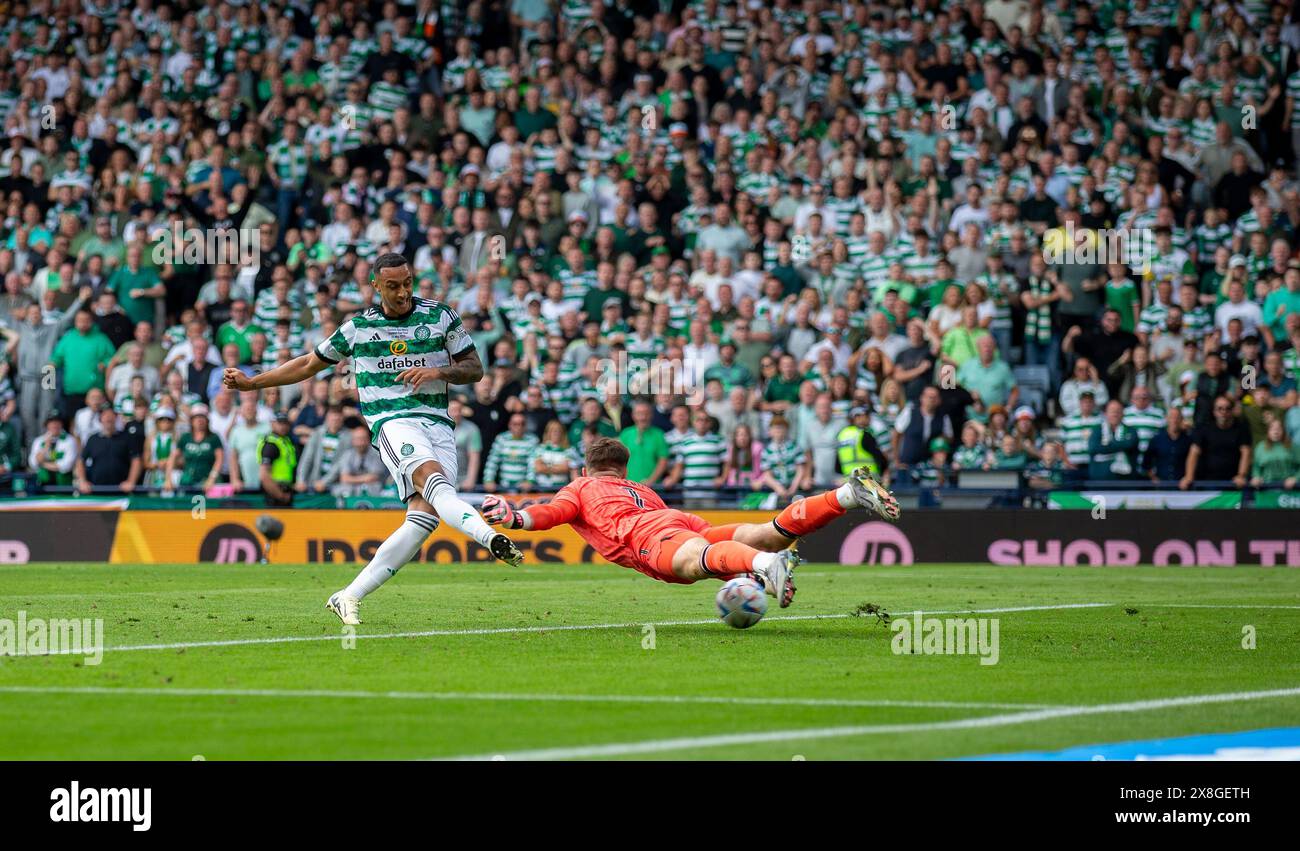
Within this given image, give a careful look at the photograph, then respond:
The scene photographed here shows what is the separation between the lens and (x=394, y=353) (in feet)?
39.2

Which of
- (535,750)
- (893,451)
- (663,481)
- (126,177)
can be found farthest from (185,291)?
(535,750)

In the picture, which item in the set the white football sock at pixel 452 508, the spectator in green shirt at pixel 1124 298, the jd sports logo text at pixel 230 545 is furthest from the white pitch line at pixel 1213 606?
the jd sports logo text at pixel 230 545

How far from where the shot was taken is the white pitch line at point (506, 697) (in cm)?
772

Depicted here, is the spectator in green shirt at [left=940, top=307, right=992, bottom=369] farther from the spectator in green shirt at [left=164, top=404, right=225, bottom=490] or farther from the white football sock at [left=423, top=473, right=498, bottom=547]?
the white football sock at [left=423, top=473, right=498, bottom=547]

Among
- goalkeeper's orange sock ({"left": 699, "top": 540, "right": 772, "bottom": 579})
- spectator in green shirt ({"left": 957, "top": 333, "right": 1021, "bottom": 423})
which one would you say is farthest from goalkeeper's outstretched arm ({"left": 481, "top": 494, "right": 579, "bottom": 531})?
spectator in green shirt ({"left": 957, "top": 333, "right": 1021, "bottom": 423})

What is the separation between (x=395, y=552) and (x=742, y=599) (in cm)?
249

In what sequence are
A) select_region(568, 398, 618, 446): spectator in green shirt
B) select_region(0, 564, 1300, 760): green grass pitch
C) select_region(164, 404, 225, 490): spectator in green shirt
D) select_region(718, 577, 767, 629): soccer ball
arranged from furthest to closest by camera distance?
select_region(164, 404, 225, 490): spectator in green shirt
select_region(568, 398, 618, 446): spectator in green shirt
select_region(718, 577, 767, 629): soccer ball
select_region(0, 564, 1300, 760): green grass pitch

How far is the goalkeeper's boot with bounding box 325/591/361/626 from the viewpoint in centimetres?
1146

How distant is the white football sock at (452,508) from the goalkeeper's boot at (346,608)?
2.58 feet

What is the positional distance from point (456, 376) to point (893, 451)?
452 inches

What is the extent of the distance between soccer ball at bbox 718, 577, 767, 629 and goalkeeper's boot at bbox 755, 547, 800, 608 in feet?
0.31

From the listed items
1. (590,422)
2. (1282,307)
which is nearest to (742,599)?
(590,422)
